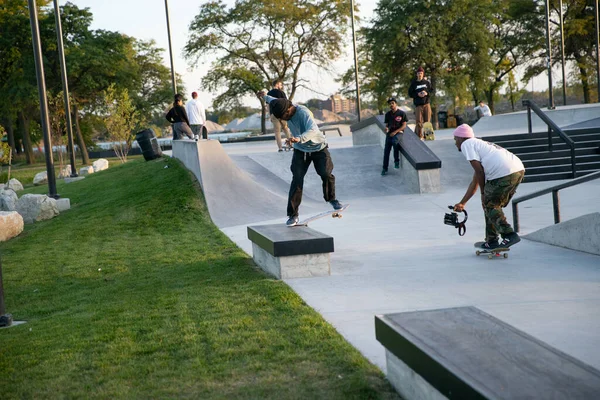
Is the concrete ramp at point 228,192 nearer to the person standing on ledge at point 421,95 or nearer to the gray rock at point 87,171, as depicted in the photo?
the person standing on ledge at point 421,95

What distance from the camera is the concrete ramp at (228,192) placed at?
13.6 m

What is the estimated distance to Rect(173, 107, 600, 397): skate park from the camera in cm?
555

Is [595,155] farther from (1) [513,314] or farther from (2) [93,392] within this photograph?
(2) [93,392]

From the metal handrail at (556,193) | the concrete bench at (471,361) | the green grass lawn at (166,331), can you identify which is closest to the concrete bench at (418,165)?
the metal handrail at (556,193)

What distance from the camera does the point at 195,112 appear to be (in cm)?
1867

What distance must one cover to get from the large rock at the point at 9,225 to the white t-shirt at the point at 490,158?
10.1 meters

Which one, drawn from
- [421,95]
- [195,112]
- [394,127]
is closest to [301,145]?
[394,127]

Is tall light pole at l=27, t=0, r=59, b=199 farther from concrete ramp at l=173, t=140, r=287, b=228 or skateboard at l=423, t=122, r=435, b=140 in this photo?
skateboard at l=423, t=122, r=435, b=140

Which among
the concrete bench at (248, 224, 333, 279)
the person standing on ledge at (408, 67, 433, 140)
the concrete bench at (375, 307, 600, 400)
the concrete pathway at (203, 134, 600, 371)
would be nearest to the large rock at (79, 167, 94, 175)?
the person standing on ledge at (408, 67, 433, 140)

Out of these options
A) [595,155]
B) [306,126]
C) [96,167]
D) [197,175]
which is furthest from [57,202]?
[96,167]

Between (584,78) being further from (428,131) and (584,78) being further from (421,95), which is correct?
(421,95)

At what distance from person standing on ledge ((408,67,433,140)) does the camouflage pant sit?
9766 mm

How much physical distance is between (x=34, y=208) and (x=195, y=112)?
5.00 meters

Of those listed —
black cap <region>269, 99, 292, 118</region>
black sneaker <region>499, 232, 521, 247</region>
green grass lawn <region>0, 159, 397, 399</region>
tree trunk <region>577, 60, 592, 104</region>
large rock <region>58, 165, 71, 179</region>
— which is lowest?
green grass lawn <region>0, 159, 397, 399</region>
